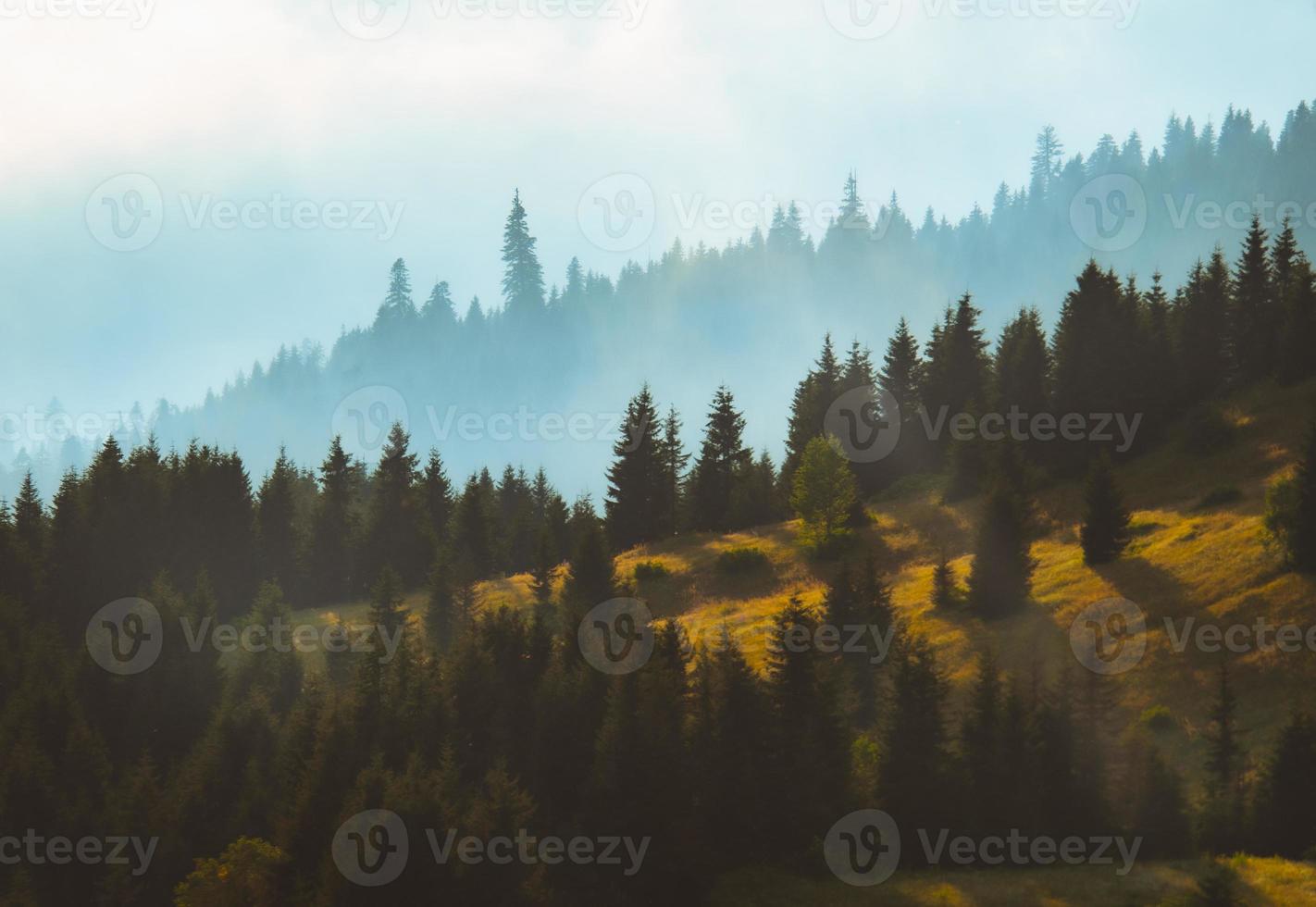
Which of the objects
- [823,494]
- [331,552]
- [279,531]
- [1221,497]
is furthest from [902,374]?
[279,531]

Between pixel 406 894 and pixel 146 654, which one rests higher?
pixel 146 654

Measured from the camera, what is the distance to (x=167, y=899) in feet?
110

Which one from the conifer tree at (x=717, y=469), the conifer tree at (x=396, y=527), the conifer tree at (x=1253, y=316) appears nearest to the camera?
the conifer tree at (x=1253, y=316)

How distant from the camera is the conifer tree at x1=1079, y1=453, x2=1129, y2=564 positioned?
43719mm

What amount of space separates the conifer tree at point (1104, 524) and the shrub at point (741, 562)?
19914mm

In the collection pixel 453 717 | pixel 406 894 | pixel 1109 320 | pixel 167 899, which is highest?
pixel 1109 320

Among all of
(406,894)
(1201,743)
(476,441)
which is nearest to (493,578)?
(406,894)

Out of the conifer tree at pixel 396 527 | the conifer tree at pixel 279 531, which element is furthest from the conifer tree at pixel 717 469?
the conifer tree at pixel 279 531

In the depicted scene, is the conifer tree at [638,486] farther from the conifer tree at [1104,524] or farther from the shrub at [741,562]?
the conifer tree at [1104,524]

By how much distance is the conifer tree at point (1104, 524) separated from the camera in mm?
43719

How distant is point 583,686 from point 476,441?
15325cm

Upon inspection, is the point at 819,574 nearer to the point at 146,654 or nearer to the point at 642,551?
the point at 642,551

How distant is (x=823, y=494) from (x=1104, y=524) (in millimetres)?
17828

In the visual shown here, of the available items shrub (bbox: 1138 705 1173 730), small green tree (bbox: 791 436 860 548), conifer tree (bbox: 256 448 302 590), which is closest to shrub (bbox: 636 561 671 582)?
small green tree (bbox: 791 436 860 548)
